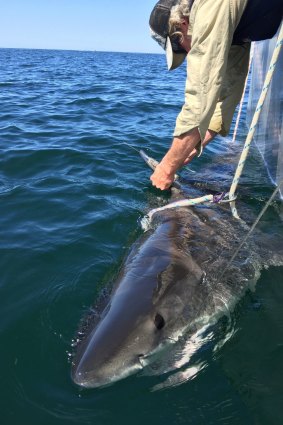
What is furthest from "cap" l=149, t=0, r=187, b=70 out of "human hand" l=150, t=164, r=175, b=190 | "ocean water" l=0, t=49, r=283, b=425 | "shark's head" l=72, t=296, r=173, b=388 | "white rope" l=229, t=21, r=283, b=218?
"shark's head" l=72, t=296, r=173, b=388

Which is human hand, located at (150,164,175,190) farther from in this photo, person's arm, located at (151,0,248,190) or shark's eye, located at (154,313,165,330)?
shark's eye, located at (154,313,165,330)

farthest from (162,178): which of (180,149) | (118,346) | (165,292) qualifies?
(118,346)

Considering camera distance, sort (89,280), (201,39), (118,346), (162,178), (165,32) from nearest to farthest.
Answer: (118,346), (201,39), (89,280), (165,32), (162,178)

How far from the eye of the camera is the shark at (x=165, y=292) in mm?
2557

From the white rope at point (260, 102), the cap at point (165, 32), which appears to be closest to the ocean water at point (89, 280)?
the white rope at point (260, 102)

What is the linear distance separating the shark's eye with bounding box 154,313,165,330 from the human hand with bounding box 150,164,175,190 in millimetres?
2135

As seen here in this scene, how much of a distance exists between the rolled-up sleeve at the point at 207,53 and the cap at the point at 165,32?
0.28 m

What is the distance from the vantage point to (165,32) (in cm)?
397

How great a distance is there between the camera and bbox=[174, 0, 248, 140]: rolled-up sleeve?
3.31 m

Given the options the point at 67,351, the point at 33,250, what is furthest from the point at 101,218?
the point at 67,351

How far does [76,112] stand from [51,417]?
9233 mm

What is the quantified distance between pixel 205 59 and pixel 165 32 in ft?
2.44

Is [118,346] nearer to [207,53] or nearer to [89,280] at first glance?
[89,280]

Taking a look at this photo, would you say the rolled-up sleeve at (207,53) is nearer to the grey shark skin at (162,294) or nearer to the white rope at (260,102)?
the white rope at (260,102)
